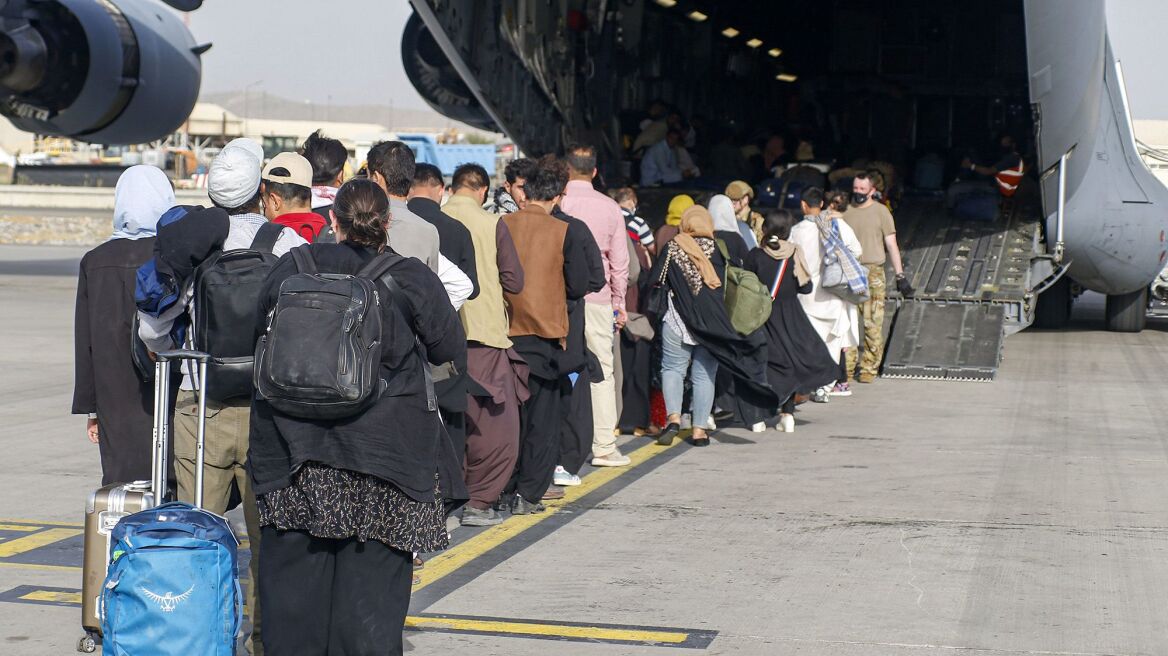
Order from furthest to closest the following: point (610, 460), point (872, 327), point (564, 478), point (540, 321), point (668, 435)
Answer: point (872, 327) → point (668, 435) → point (610, 460) → point (564, 478) → point (540, 321)

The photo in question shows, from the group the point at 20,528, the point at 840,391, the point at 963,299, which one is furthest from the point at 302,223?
the point at 963,299

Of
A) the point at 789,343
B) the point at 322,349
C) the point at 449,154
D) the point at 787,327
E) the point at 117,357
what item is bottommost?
the point at 789,343

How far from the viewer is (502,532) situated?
6.85m

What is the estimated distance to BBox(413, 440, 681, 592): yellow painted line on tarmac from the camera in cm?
614

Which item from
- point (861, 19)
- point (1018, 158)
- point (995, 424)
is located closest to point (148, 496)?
point (995, 424)

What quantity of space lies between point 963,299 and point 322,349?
36.8ft

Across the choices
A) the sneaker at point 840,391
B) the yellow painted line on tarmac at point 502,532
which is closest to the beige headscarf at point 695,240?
the yellow painted line on tarmac at point 502,532

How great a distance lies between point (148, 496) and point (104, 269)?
988 mm

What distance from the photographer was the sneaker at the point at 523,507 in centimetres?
723

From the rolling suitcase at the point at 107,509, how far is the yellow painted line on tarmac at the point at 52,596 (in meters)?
0.75

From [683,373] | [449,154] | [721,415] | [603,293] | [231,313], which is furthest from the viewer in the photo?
[449,154]

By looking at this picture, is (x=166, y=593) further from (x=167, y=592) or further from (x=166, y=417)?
(x=166, y=417)

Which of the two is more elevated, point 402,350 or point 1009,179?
point 1009,179

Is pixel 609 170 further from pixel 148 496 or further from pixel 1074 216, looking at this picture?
pixel 148 496
